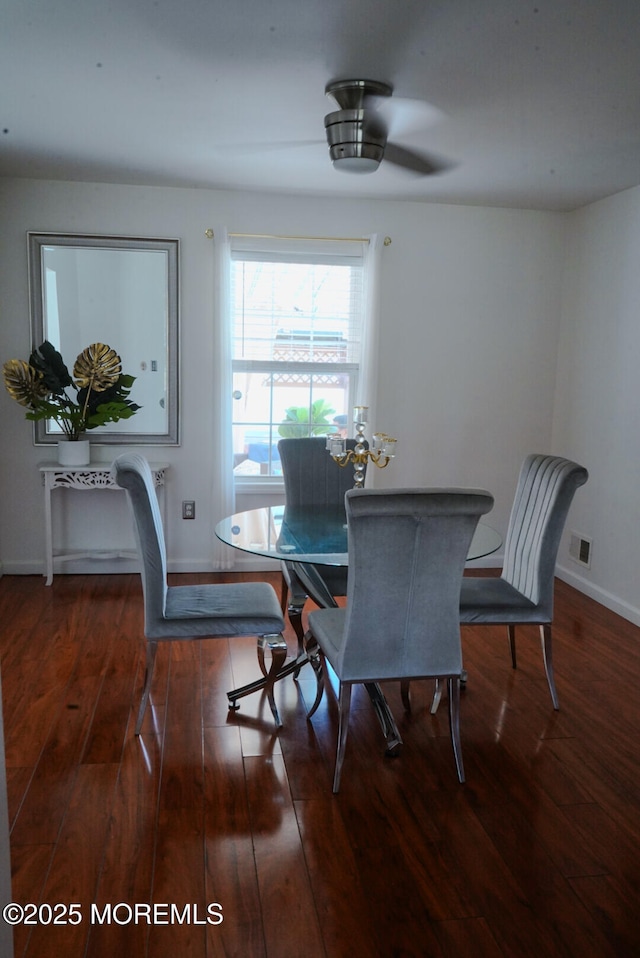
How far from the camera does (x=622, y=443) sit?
4129 mm

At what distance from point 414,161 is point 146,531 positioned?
2.39 metres

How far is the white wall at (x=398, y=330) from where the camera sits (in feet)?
14.3

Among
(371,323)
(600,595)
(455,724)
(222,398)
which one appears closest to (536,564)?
(455,724)

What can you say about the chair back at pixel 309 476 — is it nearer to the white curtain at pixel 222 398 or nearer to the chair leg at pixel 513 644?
the white curtain at pixel 222 398

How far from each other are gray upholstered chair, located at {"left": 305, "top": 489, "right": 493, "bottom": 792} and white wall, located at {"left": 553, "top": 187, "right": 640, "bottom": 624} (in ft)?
7.07

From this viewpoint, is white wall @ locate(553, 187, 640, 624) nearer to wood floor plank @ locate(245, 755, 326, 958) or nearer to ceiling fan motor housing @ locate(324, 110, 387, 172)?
ceiling fan motor housing @ locate(324, 110, 387, 172)

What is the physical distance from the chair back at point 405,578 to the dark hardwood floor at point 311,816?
1.42 feet

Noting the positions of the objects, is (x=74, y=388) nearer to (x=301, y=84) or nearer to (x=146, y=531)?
(x=146, y=531)

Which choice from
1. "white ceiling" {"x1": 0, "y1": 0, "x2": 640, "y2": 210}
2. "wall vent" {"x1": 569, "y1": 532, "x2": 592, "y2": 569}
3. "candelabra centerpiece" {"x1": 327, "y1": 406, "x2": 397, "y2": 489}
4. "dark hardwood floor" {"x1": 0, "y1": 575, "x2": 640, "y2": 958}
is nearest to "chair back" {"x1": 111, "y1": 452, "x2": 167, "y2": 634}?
"dark hardwood floor" {"x1": 0, "y1": 575, "x2": 640, "y2": 958}

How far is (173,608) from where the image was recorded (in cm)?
265

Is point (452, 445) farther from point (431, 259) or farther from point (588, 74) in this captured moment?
point (588, 74)

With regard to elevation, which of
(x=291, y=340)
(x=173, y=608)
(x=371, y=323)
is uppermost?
(x=371, y=323)

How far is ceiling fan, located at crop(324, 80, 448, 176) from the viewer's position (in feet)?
8.70

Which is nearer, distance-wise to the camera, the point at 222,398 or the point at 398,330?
the point at 222,398
